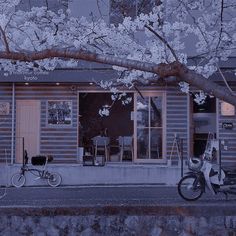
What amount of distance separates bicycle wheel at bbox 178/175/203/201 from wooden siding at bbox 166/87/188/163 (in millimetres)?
7323

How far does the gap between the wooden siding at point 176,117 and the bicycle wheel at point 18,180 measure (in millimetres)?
4927

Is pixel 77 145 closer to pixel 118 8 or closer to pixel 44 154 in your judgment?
pixel 44 154

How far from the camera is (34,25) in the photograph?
535 inches

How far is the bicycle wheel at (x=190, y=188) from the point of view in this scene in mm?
13695

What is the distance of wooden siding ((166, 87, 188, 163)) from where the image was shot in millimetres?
21391

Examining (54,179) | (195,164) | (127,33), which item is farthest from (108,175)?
→ (127,33)

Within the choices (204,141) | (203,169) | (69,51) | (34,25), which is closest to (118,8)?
(34,25)

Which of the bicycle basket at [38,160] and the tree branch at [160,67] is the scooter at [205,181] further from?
the bicycle basket at [38,160]

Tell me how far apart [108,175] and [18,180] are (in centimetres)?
267

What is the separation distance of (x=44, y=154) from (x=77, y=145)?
1117 millimetres

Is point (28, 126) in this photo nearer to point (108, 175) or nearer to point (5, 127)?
point (5, 127)

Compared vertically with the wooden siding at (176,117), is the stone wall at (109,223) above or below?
below

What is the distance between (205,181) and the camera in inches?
549

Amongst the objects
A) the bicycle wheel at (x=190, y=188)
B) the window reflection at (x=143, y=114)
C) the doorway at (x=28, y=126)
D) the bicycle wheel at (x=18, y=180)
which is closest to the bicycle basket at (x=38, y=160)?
the bicycle wheel at (x=18, y=180)
